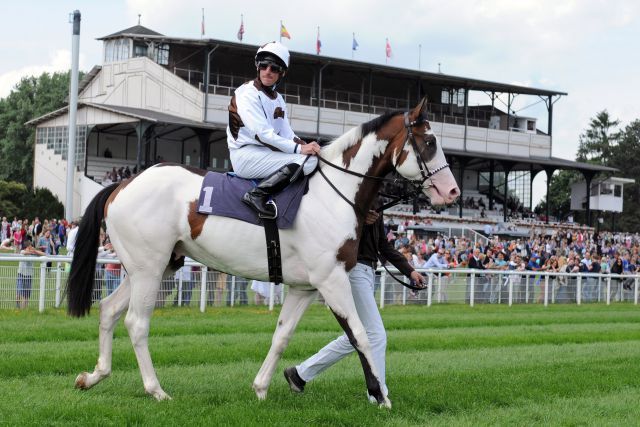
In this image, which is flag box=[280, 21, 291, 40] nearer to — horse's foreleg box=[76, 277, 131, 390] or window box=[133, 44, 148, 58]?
window box=[133, 44, 148, 58]

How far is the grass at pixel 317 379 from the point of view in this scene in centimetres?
652

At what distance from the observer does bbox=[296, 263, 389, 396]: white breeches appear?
24.2 ft

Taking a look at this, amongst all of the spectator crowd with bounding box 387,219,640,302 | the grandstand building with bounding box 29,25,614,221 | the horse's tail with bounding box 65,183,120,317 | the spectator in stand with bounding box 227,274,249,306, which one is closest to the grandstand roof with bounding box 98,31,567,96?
the grandstand building with bounding box 29,25,614,221

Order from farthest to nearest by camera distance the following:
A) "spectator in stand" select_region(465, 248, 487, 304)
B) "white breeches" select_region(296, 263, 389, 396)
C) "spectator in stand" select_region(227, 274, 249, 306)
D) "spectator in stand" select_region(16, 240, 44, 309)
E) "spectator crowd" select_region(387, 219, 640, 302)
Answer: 1. "spectator crowd" select_region(387, 219, 640, 302)
2. "spectator in stand" select_region(465, 248, 487, 304)
3. "spectator in stand" select_region(227, 274, 249, 306)
4. "spectator in stand" select_region(16, 240, 44, 309)
5. "white breeches" select_region(296, 263, 389, 396)

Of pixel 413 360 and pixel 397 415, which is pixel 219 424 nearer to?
pixel 397 415

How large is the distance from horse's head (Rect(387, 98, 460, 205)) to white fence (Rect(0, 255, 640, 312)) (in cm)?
860

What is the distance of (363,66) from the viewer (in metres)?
50.6

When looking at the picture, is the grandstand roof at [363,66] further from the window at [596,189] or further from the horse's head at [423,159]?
the horse's head at [423,159]

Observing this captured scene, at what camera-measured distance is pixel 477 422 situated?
6.61m

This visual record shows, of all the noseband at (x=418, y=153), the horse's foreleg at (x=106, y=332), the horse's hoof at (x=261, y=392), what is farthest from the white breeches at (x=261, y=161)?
the horse's hoof at (x=261, y=392)

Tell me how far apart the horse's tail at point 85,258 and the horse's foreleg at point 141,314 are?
595 mm

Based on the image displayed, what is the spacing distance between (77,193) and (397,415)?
39.9m

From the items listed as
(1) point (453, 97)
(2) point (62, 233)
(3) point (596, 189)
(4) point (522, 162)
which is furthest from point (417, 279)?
(3) point (596, 189)

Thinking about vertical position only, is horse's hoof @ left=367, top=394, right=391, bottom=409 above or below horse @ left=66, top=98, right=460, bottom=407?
below
